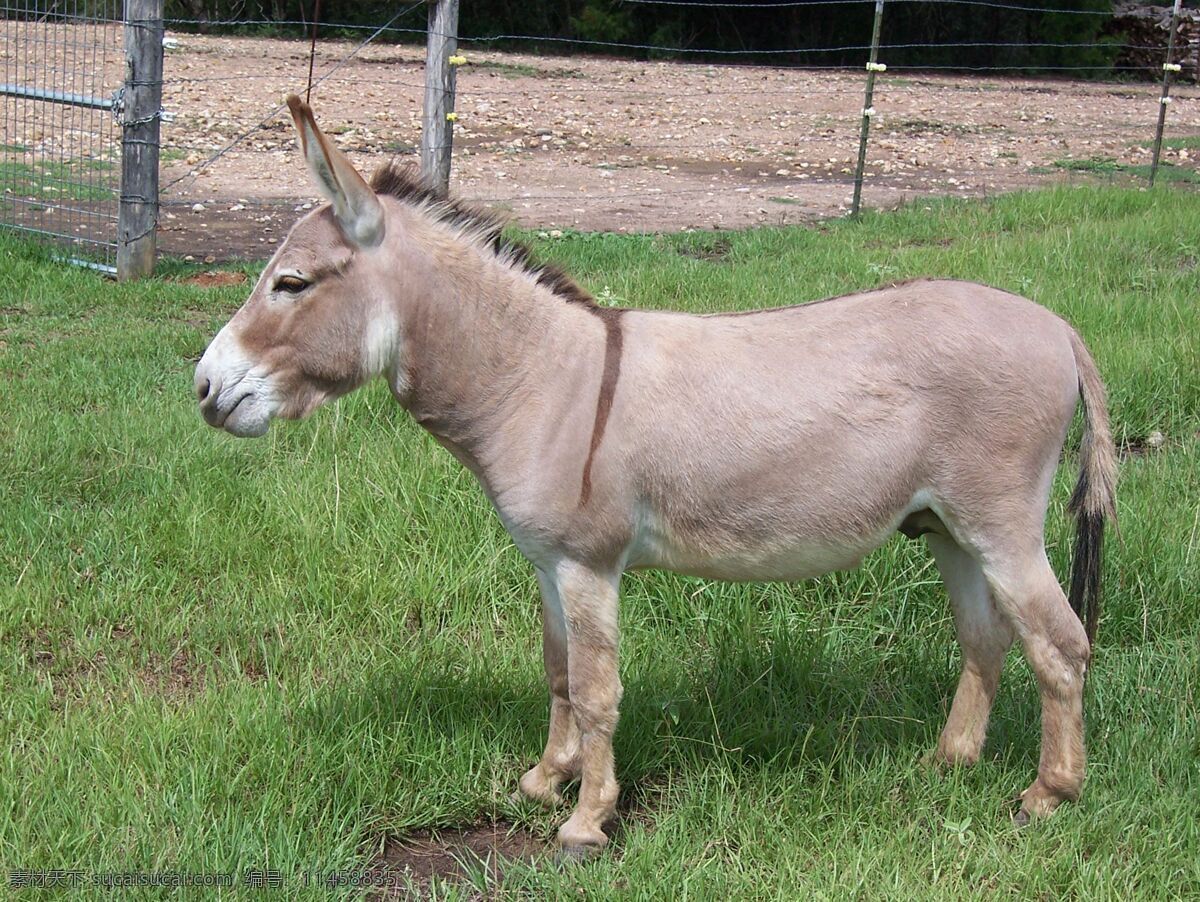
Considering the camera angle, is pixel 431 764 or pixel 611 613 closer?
pixel 611 613

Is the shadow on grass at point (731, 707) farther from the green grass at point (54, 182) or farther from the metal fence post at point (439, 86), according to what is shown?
the green grass at point (54, 182)

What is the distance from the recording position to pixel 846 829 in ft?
10.4

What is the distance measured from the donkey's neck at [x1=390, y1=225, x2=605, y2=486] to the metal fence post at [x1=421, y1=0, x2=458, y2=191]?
4.38m

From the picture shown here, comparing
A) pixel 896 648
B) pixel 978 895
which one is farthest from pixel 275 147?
pixel 978 895

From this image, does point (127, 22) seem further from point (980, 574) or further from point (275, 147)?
point (980, 574)

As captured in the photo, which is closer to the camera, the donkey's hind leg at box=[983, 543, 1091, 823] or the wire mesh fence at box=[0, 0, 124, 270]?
the donkey's hind leg at box=[983, 543, 1091, 823]

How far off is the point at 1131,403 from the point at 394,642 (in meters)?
3.57

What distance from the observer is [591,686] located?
3.14 m

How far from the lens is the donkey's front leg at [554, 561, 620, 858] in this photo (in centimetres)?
309

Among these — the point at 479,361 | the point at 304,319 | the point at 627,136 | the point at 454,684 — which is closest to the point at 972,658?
the point at 454,684

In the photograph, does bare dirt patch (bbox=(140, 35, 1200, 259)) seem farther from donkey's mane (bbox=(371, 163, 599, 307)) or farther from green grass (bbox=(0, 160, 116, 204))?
donkey's mane (bbox=(371, 163, 599, 307))

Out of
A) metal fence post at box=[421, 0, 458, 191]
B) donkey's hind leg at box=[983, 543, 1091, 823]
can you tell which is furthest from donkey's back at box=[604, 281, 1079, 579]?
metal fence post at box=[421, 0, 458, 191]

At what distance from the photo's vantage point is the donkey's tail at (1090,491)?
3334mm

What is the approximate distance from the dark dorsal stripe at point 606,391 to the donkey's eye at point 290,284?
31.8 inches
